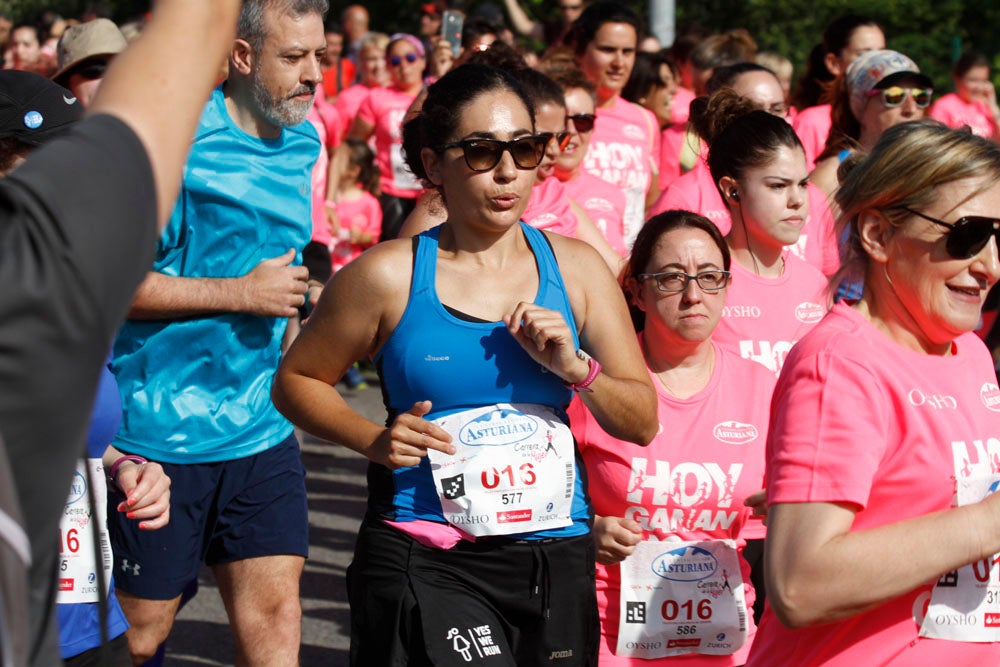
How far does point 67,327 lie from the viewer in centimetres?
136

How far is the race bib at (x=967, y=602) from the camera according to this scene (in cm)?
254

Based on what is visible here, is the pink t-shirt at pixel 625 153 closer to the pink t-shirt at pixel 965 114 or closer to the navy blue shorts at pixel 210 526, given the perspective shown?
the navy blue shorts at pixel 210 526

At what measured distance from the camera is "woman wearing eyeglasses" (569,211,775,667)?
3.85 meters

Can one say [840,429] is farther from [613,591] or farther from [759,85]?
[759,85]

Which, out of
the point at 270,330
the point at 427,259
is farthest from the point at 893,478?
the point at 270,330

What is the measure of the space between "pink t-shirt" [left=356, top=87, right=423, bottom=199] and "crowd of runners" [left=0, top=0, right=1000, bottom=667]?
5251 mm

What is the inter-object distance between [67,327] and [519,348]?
6.93ft

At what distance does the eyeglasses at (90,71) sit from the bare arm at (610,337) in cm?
224

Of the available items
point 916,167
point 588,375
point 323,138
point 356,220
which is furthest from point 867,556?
point 356,220

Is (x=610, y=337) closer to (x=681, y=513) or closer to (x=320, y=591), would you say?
(x=681, y=513)

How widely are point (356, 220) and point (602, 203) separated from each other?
183 inches

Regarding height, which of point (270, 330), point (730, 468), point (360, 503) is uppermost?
point (270, 330)

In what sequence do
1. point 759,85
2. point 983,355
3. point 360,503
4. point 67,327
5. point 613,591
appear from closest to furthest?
1. point 67,327
2. point 983,355
3. point 613,591
4. point 759,85
5. point 360,503

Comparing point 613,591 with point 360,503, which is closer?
point 613,591
